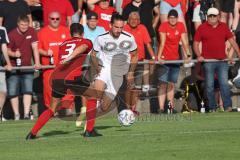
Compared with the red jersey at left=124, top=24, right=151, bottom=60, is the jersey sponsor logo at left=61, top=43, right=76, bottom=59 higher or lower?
lower

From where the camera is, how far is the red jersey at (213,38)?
2161cm

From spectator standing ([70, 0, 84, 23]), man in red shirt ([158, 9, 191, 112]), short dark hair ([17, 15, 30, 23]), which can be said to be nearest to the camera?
short dark hair ([17, 15, 30, 23])

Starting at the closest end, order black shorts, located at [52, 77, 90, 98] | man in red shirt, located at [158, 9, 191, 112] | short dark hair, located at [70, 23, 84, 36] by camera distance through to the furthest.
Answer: short dark hair, located at [70, 23, 84, 36]
black shorts, located at [52, 77, 90, 98]
man in red shirt, located at [158, 9, 191, 112]

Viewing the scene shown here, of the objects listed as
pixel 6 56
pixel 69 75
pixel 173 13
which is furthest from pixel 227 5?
pixel 69 75

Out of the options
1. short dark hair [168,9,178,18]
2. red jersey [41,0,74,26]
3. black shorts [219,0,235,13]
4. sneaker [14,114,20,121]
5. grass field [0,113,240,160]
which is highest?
black shorts [219,0,235,13]

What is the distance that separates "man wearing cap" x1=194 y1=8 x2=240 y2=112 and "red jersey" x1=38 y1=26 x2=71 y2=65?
3223 mm

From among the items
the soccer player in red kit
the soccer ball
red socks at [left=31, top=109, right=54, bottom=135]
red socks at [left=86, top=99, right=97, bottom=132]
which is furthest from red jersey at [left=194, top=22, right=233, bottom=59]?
red socks at [left=31, top=109, right=54, bottom=135]

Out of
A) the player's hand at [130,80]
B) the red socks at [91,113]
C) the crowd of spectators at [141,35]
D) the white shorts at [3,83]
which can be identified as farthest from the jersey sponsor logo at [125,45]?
the white shorts at [3,83]

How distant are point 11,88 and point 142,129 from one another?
4156 millimetres

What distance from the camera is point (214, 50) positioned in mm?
21766

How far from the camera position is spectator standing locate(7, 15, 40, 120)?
20578 millimetres

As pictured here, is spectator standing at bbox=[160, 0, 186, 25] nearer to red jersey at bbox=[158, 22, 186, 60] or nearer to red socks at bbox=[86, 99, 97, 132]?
red jersey at bbox=[158, 22, 186, 60]

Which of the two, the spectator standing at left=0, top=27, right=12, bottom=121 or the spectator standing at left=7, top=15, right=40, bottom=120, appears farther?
the spectator standing at left=7, top=15, right=40, bottom=120

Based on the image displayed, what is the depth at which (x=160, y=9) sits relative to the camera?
22.1 meters
